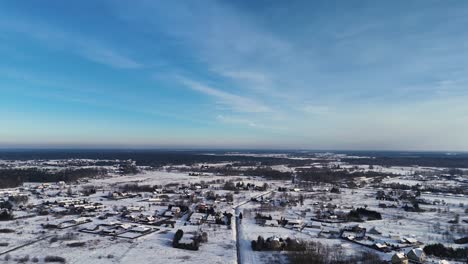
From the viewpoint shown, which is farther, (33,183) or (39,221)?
(33,183)

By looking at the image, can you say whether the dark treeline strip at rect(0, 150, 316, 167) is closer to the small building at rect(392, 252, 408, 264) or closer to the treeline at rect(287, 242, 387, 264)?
the treeline at rect(287, 242, 387, 264)

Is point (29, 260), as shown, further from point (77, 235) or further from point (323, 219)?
point (323, 219)

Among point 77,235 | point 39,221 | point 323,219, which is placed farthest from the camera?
point 323,219

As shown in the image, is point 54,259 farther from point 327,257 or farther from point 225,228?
point 327,257

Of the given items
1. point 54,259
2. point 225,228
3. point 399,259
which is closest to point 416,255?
point 399,259

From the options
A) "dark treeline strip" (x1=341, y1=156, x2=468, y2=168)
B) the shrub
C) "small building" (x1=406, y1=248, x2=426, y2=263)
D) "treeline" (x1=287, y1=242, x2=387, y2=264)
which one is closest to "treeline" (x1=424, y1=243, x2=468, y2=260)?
"small building" (x1=406, y1=248, x2=426, y2=263)

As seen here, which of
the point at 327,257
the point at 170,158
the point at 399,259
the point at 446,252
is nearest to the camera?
the point at 399,259

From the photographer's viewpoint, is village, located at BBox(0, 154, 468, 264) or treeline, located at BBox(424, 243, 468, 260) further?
village, located at BBox(0, 154, 468, 264)

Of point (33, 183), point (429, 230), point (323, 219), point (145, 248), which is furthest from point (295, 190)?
point (33, 183)

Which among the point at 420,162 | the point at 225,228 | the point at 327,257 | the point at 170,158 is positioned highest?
the point at 170,158
